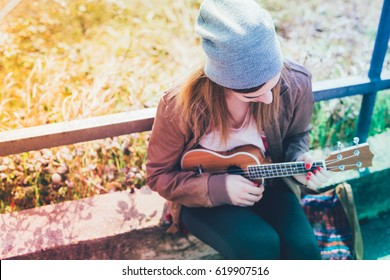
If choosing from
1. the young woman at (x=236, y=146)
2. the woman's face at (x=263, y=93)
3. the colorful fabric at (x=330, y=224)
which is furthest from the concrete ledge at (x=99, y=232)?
the woman's face at (x=263, y=93)

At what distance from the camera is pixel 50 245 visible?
2105 mm

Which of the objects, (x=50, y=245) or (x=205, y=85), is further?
(x=50, y=245)

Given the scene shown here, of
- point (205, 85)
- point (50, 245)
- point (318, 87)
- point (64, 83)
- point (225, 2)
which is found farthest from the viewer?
point (64, 83)

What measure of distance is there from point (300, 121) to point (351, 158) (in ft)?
1.09

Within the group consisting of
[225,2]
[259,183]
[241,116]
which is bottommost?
[259,183]

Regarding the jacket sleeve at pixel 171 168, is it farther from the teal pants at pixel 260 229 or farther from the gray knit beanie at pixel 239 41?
the gray knit beanie at pixel 239 41

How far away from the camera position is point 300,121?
1999 mm

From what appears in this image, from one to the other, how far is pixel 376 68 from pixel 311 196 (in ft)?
2.40

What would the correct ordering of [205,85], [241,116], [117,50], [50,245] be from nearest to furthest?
[205,85]
[241,116]
[50,245]
[117,50]

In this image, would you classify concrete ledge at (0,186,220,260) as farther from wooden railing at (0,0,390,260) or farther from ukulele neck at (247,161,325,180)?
ukulele neck at (247,161,325,180)

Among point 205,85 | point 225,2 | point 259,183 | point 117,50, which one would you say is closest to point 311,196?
point 259,183

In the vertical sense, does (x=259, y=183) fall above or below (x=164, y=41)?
below

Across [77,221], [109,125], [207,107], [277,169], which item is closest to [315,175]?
[277,169]

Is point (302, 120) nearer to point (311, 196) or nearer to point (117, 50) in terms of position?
point (311, 196)
